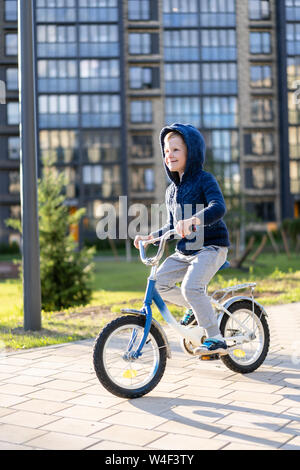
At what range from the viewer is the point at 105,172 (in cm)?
5553

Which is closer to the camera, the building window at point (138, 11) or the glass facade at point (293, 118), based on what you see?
the building window at point (138, 11)

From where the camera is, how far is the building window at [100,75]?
181 feet

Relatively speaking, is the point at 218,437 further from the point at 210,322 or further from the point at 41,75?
the point at 41,75

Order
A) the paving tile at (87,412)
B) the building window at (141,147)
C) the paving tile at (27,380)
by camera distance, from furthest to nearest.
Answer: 1. the building window at (141,147)
2. the paving tile at (27,380)
3. the paving tile at (87,412)

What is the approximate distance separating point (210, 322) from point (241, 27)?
56912 millimetres

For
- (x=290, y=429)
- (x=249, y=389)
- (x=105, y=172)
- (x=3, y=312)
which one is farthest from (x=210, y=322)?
(x=105, y=172)

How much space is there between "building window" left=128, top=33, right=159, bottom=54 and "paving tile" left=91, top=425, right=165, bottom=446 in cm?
5521

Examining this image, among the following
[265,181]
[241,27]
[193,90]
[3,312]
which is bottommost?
[3,312]

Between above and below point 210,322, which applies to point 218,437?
below

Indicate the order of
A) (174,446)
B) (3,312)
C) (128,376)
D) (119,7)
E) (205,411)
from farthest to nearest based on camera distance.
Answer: (119,7)
(3,312)
(128,376)
(205,411)
(174,446)

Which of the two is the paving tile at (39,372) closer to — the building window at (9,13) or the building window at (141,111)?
the building window at (9,13)

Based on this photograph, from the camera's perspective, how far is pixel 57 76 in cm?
5491

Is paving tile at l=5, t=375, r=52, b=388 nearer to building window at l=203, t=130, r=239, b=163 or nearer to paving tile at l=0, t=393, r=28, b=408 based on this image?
paving tile at l=0, t=393, r=28, b=408

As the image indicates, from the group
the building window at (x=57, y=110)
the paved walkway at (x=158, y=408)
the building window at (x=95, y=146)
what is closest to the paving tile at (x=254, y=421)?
the paved walkway at (x=158, y=408)
